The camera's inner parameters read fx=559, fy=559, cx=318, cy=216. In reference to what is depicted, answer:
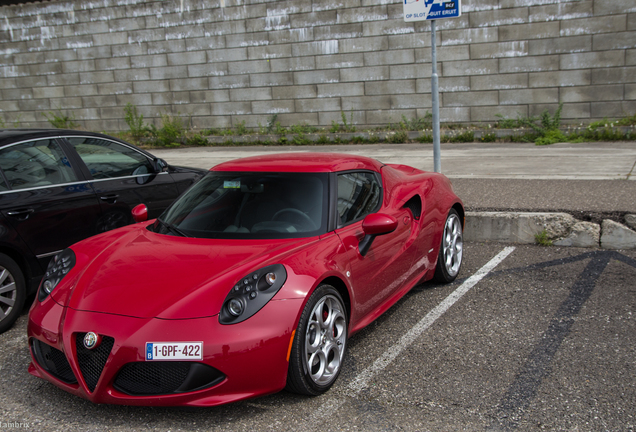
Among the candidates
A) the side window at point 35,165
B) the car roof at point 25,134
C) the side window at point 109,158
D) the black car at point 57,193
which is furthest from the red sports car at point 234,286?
the car roof at point 25,134

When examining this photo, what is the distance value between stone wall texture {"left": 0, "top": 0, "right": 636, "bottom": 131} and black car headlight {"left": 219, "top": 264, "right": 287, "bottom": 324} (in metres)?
9.37

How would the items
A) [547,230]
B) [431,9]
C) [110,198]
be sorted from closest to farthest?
1. [110,198]
2. [547,230]
3. [431,9]

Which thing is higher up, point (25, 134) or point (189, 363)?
point (25, 134)

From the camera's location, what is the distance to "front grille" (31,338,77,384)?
116 inches

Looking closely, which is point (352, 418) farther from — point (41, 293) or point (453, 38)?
point (453, 38)

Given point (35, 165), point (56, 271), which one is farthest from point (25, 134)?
point (56, 271)

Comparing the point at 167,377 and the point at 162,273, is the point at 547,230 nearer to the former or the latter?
the point at 162,273

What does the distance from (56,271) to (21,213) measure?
3.96 ft

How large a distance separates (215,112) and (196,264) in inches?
410

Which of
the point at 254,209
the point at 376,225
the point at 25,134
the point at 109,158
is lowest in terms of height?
the point at 376,225

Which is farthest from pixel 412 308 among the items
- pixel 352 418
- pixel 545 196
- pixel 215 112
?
pixel 215 112

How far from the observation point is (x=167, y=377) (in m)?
2.74

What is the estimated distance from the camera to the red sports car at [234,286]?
274cm

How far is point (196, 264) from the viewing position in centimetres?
316
